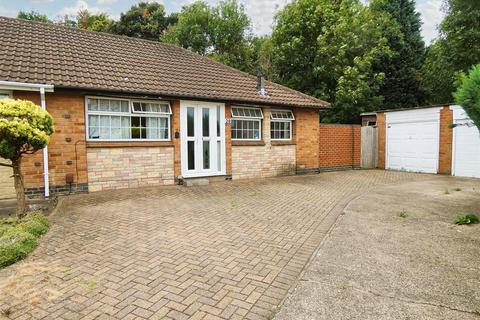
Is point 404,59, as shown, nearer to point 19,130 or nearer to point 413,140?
point 413,140

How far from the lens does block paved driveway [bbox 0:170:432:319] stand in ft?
9.80

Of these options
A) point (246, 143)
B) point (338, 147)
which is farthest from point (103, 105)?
point (338, 147)

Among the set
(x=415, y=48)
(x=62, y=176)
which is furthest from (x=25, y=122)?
(x=415, y=48)

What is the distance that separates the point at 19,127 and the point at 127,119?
403cm

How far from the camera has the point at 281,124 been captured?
1282 cm

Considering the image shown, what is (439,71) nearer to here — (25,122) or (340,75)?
(340,75)

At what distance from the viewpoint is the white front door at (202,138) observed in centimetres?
1030

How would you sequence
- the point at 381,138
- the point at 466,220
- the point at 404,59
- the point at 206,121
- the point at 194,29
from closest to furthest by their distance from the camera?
the point at 466,220 < the point at 206,121 < the point at 381,138 < the point at 404,59 < the point at 194,29

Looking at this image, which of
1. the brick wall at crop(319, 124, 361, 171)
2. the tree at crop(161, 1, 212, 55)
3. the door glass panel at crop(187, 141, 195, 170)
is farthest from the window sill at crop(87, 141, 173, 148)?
the tree at crop(161, 1, 212, 55)

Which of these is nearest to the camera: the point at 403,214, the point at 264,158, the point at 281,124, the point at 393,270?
the point at 393,270

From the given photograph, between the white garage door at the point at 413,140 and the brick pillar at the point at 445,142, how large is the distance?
17 cm

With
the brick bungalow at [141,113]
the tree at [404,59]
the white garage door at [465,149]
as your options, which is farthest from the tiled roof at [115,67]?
the tree at [404,59]

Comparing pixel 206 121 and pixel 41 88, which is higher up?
pixel 41 88

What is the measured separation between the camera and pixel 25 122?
5.52m
